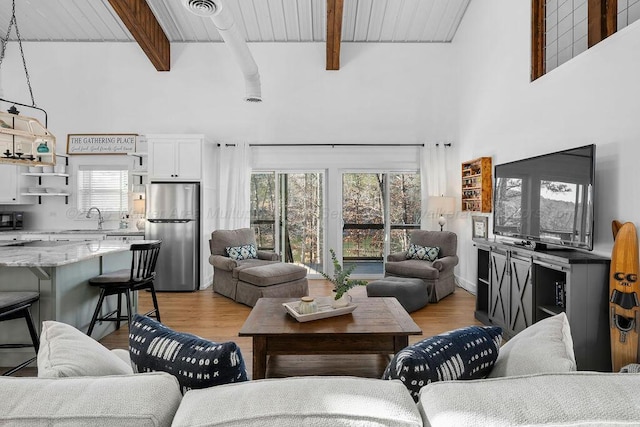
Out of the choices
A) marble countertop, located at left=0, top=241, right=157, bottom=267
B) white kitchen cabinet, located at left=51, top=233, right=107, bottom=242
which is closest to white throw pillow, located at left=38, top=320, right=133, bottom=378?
marble countertop, located at left=0, top=241, right=157, bottom=267

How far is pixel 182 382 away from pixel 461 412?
759 millimetres

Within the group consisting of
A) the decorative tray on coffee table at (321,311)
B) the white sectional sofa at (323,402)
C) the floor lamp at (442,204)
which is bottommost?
the decorative tray on coffee table at (321,311)

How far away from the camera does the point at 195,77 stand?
6.37 meters

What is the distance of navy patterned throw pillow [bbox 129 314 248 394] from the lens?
1.10m

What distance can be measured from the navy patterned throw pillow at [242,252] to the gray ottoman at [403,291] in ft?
6.46

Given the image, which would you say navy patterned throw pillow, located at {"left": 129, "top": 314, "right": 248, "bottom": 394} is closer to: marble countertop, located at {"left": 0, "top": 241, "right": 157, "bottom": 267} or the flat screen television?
marble countertop, located at {"left": 0, "top": 241, "right": 157, "bottom": 267}

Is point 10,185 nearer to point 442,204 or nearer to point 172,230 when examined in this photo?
point 172,230

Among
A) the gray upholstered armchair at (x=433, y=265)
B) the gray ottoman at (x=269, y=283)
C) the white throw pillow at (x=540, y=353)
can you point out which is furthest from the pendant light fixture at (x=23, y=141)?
the gray upholstered armchair at (x=433, y=265)

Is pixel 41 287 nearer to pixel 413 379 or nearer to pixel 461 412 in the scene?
pixel 413 379

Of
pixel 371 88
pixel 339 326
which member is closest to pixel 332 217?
pixel 371 88

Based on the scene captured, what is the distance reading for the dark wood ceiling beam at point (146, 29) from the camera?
4.90 meters

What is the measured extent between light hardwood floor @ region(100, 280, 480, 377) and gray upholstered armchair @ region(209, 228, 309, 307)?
0.17 meters

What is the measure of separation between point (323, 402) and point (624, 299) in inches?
103

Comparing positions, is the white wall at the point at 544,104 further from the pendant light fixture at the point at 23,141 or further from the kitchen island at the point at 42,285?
the pendant light fixture at the point at 23,141
